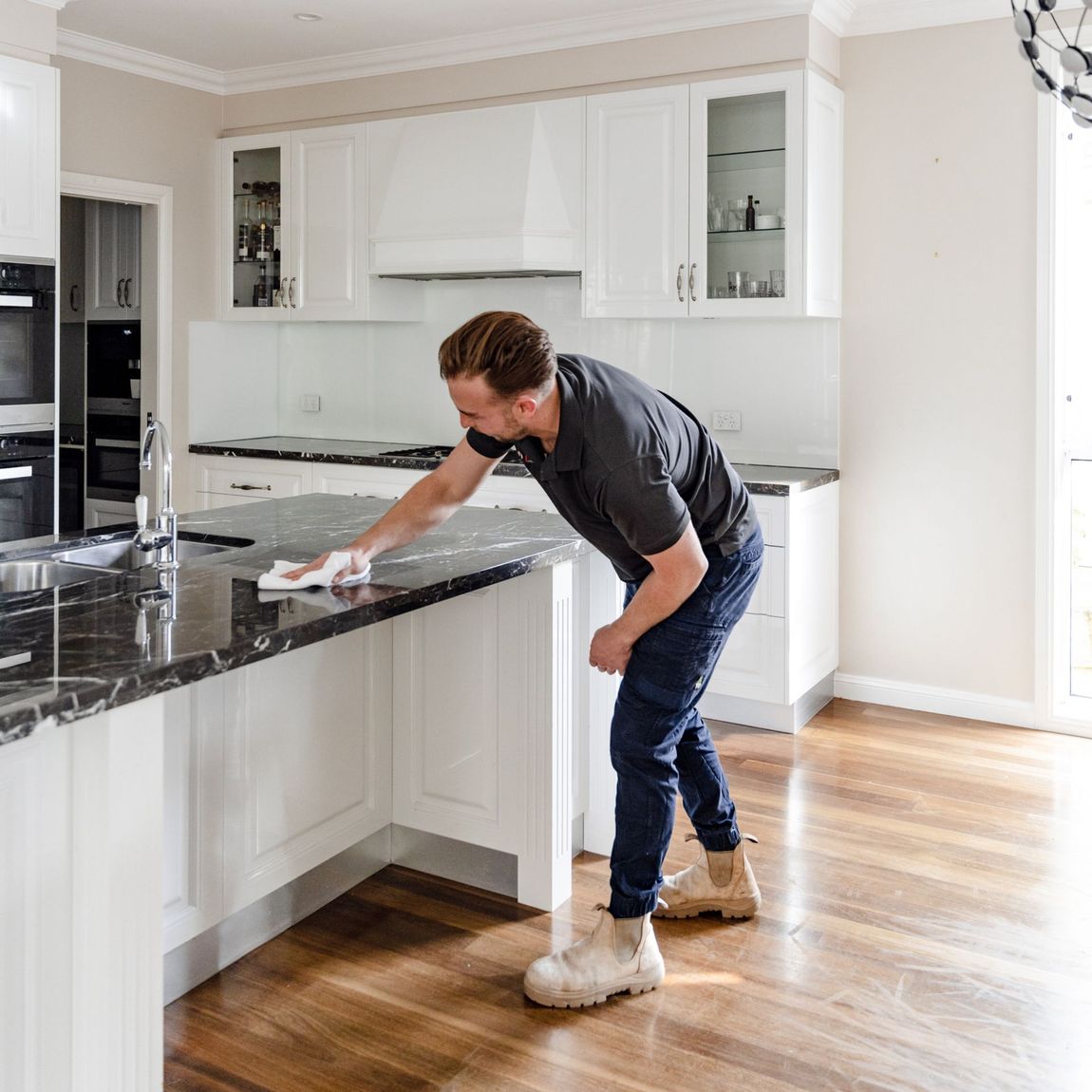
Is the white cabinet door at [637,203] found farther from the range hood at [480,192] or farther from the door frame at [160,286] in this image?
the door frame at [160,286]

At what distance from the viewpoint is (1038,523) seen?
4172 millimetres

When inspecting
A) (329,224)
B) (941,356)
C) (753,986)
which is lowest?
(753,986)

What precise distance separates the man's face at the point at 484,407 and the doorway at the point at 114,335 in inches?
136

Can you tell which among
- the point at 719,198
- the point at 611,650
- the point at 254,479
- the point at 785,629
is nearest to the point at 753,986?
→ the point at 611,650

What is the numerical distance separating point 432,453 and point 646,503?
3.13m

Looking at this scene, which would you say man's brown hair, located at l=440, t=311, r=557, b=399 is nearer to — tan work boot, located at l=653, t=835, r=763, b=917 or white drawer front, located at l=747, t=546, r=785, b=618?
tan work boot, located at l=653, t=835, r=763, b=917

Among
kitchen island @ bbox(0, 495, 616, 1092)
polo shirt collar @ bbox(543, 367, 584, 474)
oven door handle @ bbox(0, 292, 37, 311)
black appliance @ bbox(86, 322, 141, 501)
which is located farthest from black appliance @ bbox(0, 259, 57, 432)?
polo shirt collar @ bbox(543, 367, 584, 474)

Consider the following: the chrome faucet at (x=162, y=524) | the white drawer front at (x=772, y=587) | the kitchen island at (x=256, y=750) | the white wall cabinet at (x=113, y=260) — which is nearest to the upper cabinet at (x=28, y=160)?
the white wall cabinet at (x=113, y=260)

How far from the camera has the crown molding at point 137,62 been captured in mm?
4688

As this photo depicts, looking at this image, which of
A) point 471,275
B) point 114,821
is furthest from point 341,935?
point 471,275

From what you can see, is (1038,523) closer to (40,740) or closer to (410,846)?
(410,846)

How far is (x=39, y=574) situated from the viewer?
2461 millimetres

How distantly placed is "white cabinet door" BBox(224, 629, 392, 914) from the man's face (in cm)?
74

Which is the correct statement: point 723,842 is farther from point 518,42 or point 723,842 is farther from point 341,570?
point 518,42
